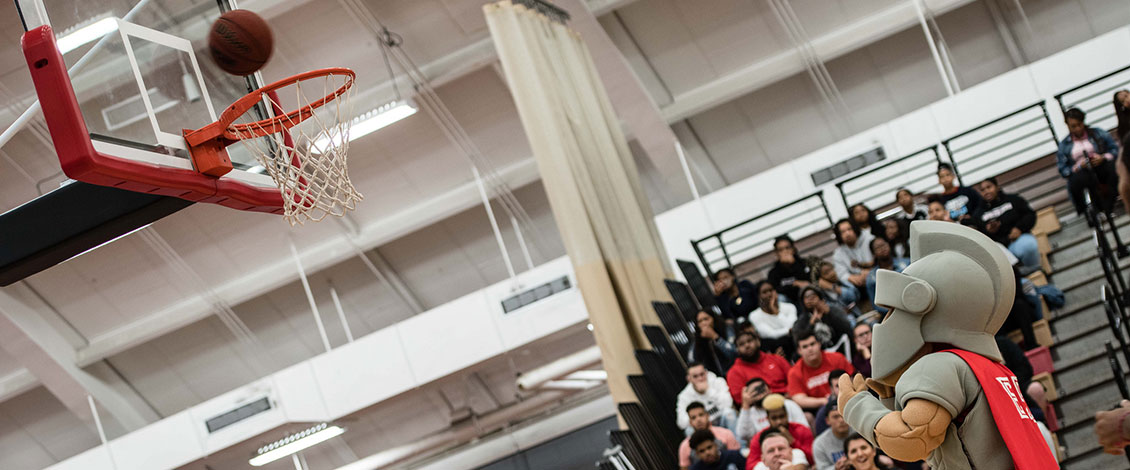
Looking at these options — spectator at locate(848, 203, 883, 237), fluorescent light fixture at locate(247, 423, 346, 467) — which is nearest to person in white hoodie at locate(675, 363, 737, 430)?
spectator at locate(848, 203, 883, 237)

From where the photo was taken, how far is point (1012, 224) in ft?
25.8

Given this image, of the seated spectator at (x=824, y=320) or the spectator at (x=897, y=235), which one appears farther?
the spectator at (x=897, y=235)

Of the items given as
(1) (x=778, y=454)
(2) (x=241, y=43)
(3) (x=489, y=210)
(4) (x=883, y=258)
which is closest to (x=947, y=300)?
(1) (x=778, y=454)

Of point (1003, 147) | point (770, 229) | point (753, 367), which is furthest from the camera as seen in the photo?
point (770, 229)

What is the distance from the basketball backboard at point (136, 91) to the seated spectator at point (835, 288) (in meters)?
4.57

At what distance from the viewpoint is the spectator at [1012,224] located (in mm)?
7699

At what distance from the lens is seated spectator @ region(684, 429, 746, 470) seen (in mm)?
6586

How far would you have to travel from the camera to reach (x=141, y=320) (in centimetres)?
1257

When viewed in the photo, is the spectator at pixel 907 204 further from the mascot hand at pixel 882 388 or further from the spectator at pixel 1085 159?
the mascot hand at pixel 882 388

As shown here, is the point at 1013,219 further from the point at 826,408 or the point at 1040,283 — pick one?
the point at 826,408

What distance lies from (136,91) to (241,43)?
584 mm

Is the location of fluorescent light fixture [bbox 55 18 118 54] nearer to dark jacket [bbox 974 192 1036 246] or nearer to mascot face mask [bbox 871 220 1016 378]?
mascot face mask [bbox 871 220 1016 378]

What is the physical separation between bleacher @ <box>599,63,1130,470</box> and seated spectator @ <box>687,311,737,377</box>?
34cm

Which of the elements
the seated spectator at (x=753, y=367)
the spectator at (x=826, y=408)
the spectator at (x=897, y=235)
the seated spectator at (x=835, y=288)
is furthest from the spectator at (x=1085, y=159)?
the spectator at (x=826, y=408)
